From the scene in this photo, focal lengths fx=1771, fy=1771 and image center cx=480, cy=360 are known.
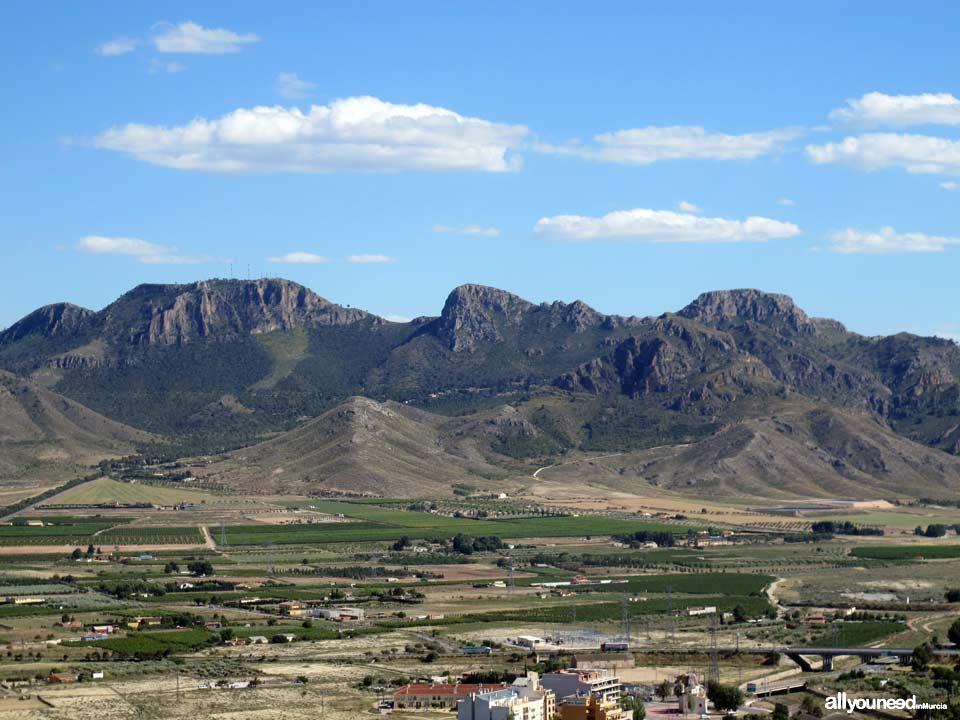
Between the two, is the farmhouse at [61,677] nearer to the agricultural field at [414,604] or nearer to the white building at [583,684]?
the agricultural field at [414,604]

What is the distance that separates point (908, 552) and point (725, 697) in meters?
99.4

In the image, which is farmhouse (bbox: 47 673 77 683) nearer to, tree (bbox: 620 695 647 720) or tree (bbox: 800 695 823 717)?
tree (bbox: 620 695 647 720)

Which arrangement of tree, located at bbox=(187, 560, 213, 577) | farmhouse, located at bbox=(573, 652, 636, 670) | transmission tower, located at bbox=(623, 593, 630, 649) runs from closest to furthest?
farmhouse, located at bbox=(573, 652, 636, 670), transmission tower, located at bbox=(623, 593, 630, 649), tree, located at bbox=(187, 560, 213, 577)

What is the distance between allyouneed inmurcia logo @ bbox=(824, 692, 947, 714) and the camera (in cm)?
8838

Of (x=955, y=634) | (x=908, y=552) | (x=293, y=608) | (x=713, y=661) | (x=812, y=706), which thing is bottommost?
(x=812, y=706)

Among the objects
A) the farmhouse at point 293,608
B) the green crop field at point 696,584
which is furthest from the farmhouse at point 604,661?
the green crop field at point 696,584

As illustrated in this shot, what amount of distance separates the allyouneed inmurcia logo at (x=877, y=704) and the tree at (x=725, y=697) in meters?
4.92

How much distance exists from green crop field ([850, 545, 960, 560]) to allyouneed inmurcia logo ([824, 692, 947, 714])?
3715 inches

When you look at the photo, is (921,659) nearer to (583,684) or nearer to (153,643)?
(583,684)

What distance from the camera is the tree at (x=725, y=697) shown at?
310 feet

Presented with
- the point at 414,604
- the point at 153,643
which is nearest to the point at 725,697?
the point at 153,643

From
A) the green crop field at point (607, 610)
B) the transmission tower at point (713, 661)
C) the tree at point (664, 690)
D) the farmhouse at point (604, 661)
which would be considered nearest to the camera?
the tree at point (664, 690)

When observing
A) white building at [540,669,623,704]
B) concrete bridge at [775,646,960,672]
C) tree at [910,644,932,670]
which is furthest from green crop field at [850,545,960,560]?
white building at [540,669,623,704]

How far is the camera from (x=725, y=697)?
9500 cm
